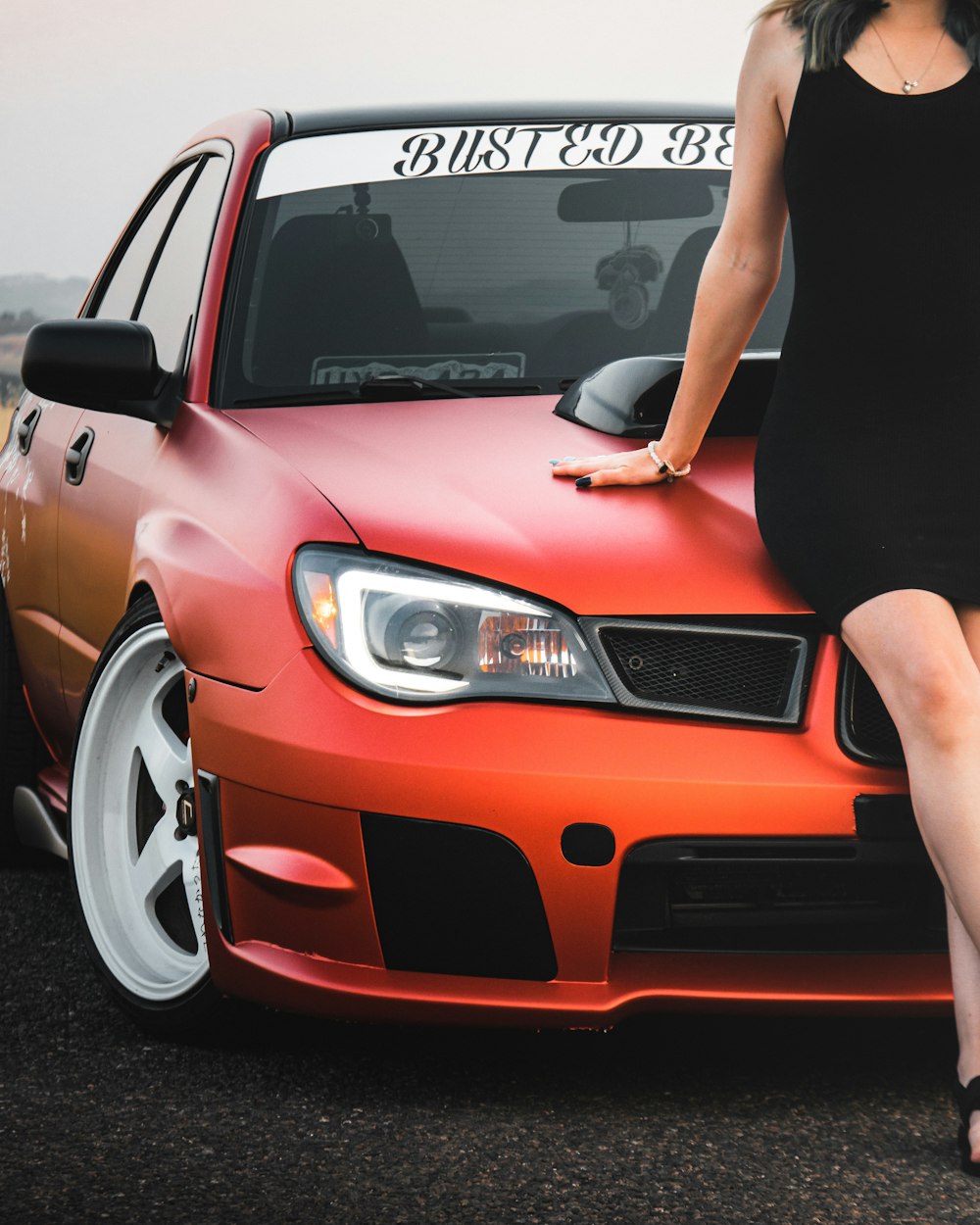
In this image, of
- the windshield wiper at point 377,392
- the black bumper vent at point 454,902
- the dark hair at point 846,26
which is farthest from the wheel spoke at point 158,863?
the dark hair at point 846,26

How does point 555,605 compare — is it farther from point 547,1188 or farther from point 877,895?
point 547,1188

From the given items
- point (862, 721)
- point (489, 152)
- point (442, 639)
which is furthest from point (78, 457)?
point (862, 721)

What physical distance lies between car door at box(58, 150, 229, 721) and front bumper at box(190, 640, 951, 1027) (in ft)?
2.84

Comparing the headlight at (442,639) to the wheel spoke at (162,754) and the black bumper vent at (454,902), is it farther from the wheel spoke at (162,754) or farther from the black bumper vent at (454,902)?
the wheel spoke at (162,754)

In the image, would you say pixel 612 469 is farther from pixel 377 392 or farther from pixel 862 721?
pixel 377 392

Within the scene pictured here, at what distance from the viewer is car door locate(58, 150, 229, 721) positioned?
3549 millimetres

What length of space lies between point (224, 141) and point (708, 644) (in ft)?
6.37

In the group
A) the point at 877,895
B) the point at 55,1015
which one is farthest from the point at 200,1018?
the point at 877,895

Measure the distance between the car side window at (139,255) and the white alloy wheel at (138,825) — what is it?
142cm

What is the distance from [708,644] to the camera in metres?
2.62

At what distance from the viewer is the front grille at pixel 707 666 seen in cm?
260

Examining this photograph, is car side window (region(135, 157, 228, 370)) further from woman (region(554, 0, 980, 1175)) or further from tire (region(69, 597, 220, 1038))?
woman (region(554, 0, 980, 1175))

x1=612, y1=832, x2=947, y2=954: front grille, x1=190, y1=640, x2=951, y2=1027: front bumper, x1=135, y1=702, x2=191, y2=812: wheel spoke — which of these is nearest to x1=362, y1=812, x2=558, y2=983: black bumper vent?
x1=190, y1=640, x2=951, y2=1027: front bumper

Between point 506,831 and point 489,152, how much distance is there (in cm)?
189
